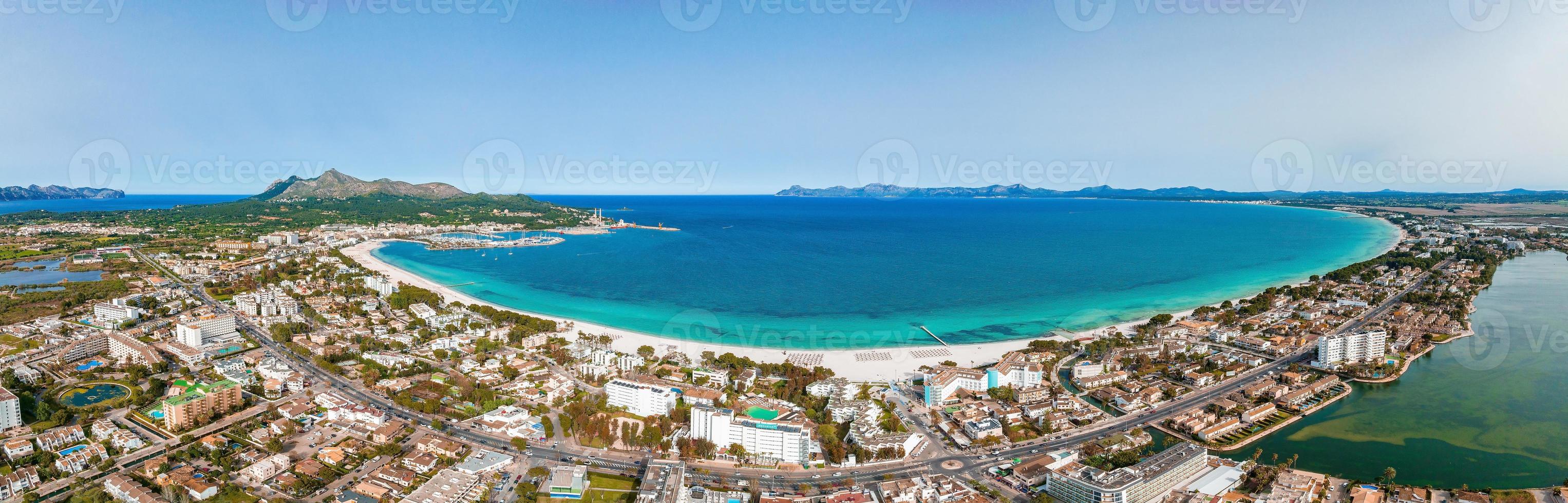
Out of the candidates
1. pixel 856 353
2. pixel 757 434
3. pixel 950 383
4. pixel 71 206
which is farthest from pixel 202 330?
pixel 71 206

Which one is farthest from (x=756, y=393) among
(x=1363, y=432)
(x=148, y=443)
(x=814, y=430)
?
(x=1363, y=432)

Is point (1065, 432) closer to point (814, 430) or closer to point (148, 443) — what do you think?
point (814, 430)

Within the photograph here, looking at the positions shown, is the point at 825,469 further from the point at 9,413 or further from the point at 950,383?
the point at 9,413

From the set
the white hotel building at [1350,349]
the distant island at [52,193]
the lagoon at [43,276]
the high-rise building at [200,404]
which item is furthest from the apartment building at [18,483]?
the distant island at [52,193]

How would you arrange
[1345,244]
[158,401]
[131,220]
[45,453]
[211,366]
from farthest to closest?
[131,220]
[1345,244]
[211,366]
[158,401]
[45,453]

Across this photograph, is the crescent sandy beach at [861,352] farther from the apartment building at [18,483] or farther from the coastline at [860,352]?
the apartment building at [18,483]

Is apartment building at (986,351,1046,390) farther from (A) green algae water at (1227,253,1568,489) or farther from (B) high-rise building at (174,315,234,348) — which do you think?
(B) high-rise building at (174,315,234,348)
